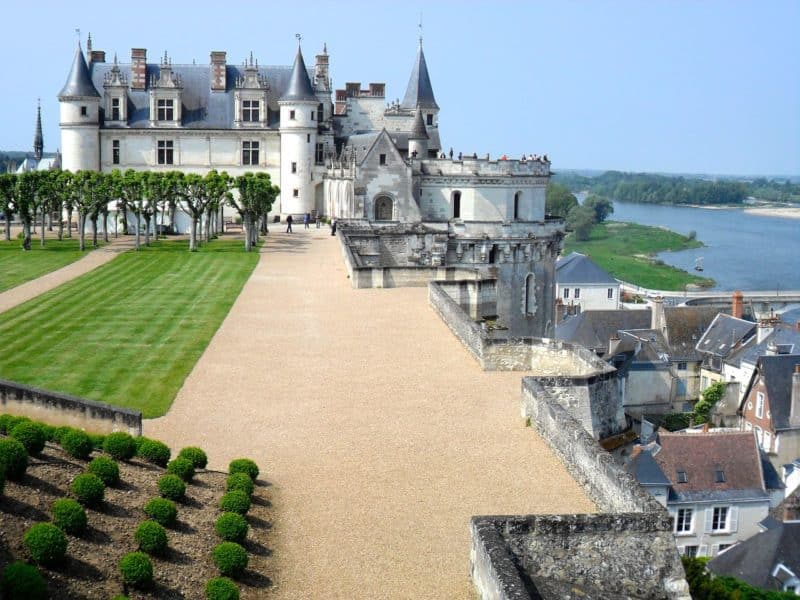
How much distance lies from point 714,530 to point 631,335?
1953 centimetres

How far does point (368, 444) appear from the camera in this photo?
13.6 metres

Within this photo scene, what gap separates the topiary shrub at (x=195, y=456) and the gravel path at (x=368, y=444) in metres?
0.76

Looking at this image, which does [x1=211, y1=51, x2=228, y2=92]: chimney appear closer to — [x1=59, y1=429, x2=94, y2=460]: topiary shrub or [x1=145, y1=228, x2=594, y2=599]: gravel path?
[x1=145, y1=228, x2=594, y2=599]: gravel path

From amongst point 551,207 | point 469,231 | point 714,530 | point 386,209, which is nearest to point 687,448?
point 714,530

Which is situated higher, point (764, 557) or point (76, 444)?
point (76, 444)

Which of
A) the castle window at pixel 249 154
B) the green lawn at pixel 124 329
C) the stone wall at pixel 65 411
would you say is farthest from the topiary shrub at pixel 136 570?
the castle window at pixel 249 154

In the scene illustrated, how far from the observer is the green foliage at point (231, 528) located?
10.1 meters

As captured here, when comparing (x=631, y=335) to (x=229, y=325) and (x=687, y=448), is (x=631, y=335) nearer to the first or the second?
(x=687, y=448)

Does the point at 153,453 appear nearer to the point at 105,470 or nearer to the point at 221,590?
the point at 105,470

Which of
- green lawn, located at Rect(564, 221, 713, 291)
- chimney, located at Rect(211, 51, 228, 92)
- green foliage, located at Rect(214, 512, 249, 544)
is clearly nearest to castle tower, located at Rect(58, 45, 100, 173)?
chimney, located at Rect(211, 51, 228, 92)

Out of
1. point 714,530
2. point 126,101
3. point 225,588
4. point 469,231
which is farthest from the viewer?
point 126,101

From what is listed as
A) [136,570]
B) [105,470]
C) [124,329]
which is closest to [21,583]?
[136,570]

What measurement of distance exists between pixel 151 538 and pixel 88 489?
89 cm

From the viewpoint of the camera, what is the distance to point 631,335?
5072 centimetres
